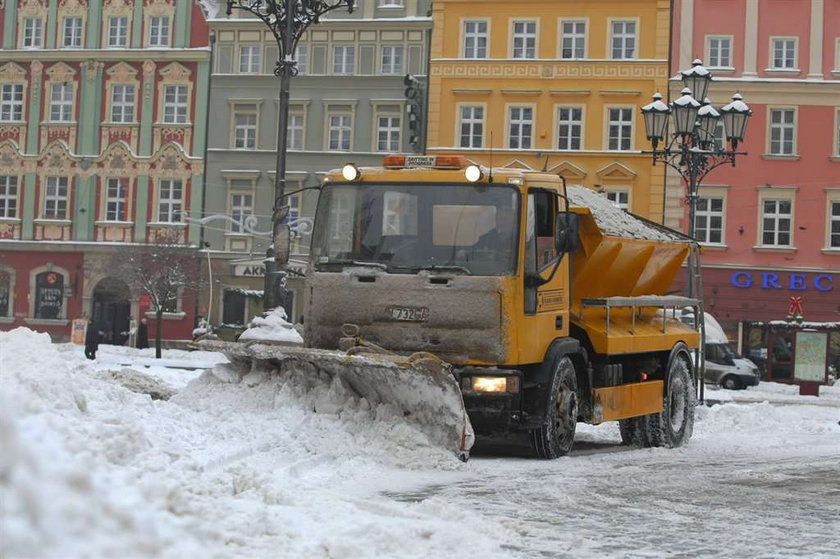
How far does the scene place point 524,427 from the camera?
12102 mm

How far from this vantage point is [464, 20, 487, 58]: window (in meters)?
48.6

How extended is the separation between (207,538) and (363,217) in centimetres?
689

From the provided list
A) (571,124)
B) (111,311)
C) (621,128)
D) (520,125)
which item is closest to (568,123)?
(571,124)

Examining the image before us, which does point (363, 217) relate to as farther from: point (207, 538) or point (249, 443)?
point (207, 538)

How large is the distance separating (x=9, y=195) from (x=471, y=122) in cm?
1995

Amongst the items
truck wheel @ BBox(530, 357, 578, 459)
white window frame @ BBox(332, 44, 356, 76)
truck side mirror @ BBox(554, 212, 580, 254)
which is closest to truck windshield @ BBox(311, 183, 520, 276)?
truck side mirror @ BBox(554, 212, 580, 254)

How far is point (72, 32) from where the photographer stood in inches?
2069

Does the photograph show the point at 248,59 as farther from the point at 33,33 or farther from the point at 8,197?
the point at 8,197

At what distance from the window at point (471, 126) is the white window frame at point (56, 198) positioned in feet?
55.1

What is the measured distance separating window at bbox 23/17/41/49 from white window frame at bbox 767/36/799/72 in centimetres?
2985

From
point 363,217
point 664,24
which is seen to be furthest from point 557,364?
point 664,24

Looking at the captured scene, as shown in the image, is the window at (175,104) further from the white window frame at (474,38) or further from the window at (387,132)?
the white window frame at (474,38)

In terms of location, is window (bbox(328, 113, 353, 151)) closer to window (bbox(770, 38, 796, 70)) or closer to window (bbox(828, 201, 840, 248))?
window (bbox(770, 38, 796, 70))

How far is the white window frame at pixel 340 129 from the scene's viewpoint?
49.6m
